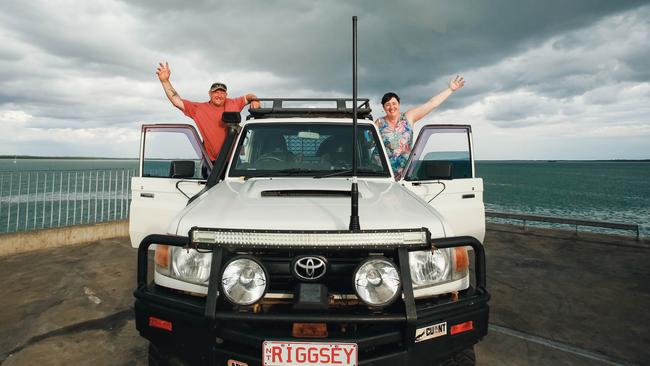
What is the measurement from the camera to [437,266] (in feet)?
6.46

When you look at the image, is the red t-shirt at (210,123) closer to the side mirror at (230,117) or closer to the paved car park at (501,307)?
the side mirror at (230,117)

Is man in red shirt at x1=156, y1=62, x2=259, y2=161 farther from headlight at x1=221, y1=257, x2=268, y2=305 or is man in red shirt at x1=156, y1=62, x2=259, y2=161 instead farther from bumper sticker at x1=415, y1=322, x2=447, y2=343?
bumper sticker at x1=415, y1=322, x2=447, y2=343

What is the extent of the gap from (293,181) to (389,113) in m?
2.28

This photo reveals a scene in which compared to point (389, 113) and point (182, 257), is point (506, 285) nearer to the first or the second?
point (389, 113)

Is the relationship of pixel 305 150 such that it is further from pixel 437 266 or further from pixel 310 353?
pixel 310 353

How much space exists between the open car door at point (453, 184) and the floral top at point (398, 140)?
1.36ft

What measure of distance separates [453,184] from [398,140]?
3.15ft

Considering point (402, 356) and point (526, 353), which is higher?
point (402, 356)

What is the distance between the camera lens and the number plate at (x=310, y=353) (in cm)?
157

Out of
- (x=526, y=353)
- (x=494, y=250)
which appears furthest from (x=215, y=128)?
(x=494, y=250)

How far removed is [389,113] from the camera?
14.8ft

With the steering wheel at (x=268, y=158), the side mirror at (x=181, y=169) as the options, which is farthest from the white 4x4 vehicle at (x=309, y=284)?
the side mirror at (x=181, y=169)

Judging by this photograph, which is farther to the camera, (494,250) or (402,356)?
(494,250)

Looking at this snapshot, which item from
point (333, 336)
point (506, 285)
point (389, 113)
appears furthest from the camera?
point (506, 285)
